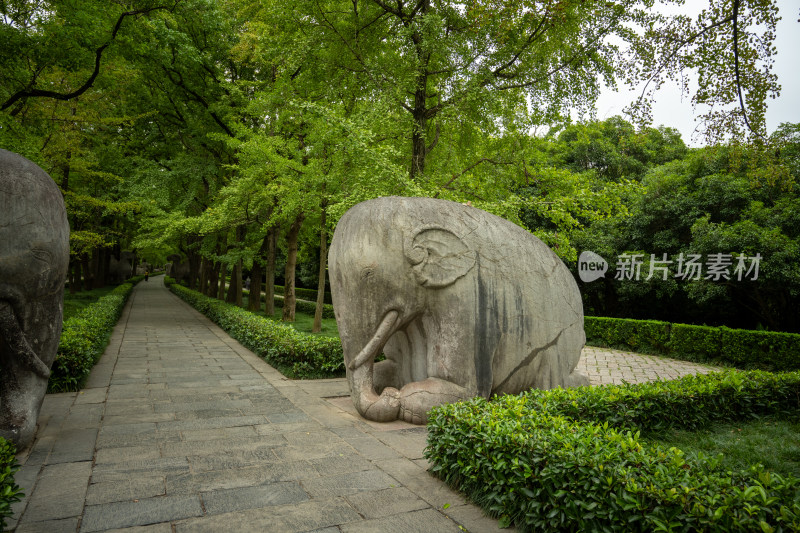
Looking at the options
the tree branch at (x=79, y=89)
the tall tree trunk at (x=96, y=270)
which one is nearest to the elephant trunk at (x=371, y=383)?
the tree branch at (x=79, y=89)

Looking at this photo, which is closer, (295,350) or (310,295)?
(295,350)

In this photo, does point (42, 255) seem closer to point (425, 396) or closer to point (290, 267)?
point (425, 396)

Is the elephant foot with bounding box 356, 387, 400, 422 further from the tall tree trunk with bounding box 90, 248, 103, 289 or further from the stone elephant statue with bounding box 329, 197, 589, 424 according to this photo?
the tall tree trunk with bounding box 90, 248, 103, 289

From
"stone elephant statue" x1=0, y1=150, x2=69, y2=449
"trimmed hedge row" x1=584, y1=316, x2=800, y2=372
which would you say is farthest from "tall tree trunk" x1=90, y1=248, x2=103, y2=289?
"trimmed hedge row" x1=584, y1=316, x2=800, y2=372

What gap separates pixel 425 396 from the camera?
499cm

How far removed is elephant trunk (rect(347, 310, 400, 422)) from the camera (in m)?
5.13

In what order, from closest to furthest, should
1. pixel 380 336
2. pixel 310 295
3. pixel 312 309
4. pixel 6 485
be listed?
1. pixel 6 485
2. pixel 380 336
3. pixel 312 309
4. pixel 310 295

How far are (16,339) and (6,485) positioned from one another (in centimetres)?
164

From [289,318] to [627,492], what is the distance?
1294 centimetres

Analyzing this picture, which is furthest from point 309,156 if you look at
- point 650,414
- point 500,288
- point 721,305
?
point 721,305

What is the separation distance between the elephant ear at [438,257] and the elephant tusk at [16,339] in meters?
3.50

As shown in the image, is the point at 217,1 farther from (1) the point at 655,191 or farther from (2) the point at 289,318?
(1) the point at 655,191

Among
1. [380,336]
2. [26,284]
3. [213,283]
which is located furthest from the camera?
[213,283]

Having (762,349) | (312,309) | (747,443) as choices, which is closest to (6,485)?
(747,443)
